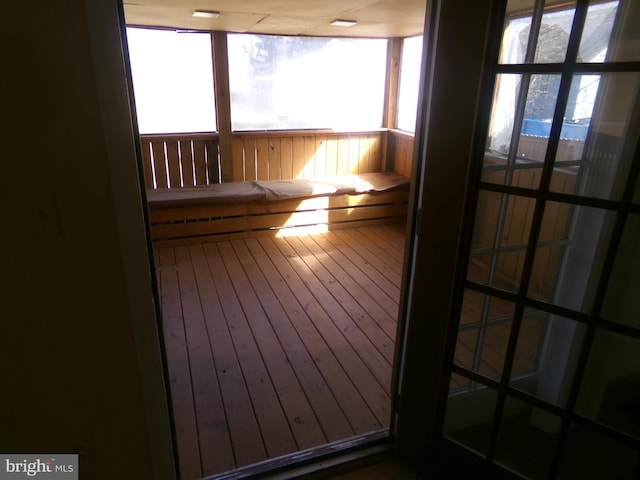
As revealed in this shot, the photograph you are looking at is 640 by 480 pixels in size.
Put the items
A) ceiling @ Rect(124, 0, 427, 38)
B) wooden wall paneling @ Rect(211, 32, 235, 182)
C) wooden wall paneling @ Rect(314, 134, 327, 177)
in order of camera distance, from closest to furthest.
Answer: ceiling @ Rect(124, 0, 427, 38) < wooden wall paneling @ Rect(211, 32, 235, 182) < wooden wall paneling @ Rect(314, 134, 327, 177)

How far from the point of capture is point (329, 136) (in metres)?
4.96

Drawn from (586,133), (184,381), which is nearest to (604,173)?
(586,133)

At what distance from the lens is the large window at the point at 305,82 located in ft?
15.0

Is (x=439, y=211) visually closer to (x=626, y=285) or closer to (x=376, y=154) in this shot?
(x=626, y=285)

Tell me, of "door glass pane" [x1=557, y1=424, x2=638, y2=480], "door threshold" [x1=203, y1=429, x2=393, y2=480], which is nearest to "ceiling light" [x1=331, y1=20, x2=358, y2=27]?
"door threshold" [x1=203, y1=429, x2=393, y2=480]

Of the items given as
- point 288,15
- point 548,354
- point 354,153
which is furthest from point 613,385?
point 354,153

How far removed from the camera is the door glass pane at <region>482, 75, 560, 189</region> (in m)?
1.24

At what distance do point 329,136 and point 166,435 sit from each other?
405cm

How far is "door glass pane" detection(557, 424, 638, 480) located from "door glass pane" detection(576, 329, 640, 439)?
0.06 m

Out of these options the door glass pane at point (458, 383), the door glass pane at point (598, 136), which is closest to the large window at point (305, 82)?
the door glass pane at point (458, 383)

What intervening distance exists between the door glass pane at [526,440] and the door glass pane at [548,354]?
2.8 inches

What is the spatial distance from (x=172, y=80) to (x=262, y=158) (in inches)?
47.8

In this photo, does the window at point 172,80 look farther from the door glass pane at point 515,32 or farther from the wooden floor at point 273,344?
the door glass pane at point 515,32

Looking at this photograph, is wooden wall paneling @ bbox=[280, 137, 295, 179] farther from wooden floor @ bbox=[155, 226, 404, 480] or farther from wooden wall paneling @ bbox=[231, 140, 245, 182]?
wooden floor @ bbox=[155, 226, 404, 480]
